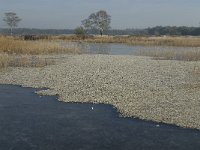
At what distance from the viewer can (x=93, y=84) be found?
17.2m

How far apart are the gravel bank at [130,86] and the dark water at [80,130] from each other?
2.56ft

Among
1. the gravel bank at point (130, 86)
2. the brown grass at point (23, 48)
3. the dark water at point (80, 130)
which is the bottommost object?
the dark water at point (80, 130)

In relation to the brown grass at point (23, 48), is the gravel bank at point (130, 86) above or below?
below

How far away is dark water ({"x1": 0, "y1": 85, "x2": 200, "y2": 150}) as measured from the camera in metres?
9.30

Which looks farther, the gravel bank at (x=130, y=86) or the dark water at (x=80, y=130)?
the gravel bank at (x=130, y=86)

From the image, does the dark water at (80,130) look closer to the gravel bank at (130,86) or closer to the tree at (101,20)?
the gravel bank at (130,86)

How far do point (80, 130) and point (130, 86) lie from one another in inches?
253

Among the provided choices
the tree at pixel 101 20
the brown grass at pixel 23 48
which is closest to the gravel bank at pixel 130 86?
the brown grass at pixel 23 48

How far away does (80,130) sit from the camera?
1055 cm

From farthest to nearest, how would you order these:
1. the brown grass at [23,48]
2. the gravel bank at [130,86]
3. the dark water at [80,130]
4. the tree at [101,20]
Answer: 1. the tree at [101,20]
2. the brown grass at [23,48]
3. the gravel bank at [130,86]
4. the dark water at [80,130]

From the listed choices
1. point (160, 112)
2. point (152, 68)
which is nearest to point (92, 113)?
point (160, 112)

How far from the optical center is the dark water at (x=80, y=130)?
9305 millimetres

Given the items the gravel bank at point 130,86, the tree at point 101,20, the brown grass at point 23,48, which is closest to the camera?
the gravel bank at point 130,86

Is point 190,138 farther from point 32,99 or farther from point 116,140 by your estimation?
point 32,99
